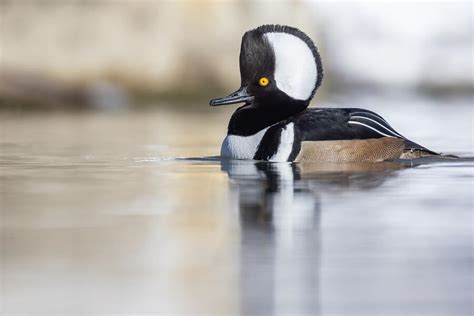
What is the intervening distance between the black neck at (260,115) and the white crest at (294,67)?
10 centimetres

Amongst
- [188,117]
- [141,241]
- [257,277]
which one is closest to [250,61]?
[141,241]

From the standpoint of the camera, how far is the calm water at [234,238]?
163 inches

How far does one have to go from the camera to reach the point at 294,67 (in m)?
9.79

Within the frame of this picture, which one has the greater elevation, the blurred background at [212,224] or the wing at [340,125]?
the wing at [340,125]

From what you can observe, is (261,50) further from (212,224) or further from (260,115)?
(212,224)

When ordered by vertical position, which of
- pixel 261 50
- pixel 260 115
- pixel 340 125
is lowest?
pixel 340 125

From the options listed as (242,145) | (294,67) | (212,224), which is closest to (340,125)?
(294,67)

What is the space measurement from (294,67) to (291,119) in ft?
1.60

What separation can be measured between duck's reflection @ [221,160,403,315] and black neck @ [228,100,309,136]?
0.29 metres

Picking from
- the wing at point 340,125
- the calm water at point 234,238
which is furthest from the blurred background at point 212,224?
the wing at point 340,125

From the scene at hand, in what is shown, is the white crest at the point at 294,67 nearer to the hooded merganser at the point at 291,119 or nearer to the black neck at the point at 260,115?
the hooded merganser at the point at 291,119

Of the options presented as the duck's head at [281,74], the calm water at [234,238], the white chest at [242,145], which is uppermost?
the duck's head at [281,74]

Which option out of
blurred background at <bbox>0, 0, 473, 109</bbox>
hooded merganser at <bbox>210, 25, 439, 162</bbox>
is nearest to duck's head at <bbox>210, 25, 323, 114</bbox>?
hooded merganser at <bbox>210, 25, 439, 162</bbox>

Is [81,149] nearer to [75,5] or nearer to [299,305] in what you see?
[299,305]
